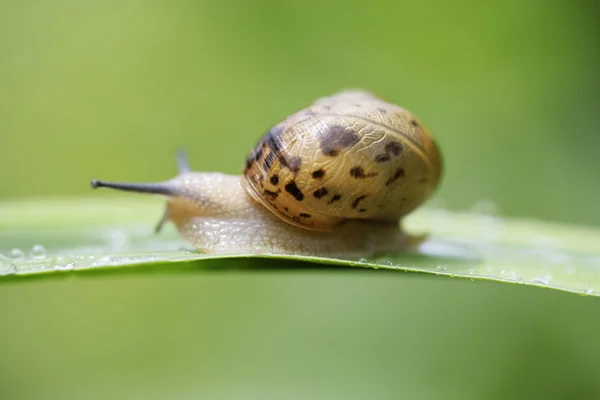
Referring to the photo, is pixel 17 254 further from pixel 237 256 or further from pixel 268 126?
pixel 268 126

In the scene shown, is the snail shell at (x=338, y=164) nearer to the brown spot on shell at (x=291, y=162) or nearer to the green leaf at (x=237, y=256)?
the brown spot on shell at (x=291, y=162)

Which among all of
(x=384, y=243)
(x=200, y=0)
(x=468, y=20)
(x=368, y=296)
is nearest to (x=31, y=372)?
(x=368, y=296)

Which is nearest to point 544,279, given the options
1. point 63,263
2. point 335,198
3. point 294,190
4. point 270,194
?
point 335,198

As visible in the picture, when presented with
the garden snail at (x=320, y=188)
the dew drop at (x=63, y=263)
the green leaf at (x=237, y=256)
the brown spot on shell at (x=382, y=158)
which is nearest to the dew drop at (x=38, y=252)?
the green leaf at (x=237, y=256)

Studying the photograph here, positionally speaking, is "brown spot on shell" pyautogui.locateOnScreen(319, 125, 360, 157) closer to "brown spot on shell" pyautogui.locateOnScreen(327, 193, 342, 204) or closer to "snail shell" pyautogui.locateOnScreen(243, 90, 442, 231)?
"snail shell" pyautogui.locateOnScreen(243, 90, 442, 231)

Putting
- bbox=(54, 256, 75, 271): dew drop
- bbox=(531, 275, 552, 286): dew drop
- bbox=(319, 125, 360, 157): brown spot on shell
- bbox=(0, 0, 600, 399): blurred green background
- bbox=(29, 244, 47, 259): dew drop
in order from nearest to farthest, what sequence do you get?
bbox=(54, 256, 75, 271): dew drop → bbox=(531, 275, 552, 286): dew drop → bbox=(29, 244, 47, 259): dew drop → bbox=(319, 125, 360, 157): brown spot on shell → bbox=(0, 0, 600, 399): blurred green background

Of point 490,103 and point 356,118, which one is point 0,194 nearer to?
point 356,118

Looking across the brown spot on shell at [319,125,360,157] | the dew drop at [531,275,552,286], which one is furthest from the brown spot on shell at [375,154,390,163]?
the dew drop at [531,275,552,286]
